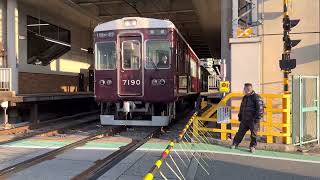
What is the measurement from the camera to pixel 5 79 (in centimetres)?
1861

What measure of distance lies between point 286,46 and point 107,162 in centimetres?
484

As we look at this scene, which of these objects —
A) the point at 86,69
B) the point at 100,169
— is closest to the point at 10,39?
the point at 86,69

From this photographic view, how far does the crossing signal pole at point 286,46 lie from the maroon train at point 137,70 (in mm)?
4168

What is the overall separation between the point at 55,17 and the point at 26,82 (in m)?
5.40

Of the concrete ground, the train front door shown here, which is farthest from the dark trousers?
the train front door

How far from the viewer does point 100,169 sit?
8398 millimetres

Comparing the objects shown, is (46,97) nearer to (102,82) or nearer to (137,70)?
(102,82)

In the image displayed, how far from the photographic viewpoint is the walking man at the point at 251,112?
995 centimetres

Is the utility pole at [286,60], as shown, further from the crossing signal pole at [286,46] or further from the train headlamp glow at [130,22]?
the train headlamp glow at [130,22]

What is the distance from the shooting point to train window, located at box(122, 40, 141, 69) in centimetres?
1423

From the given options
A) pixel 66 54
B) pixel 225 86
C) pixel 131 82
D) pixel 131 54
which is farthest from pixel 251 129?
pixel 66 54

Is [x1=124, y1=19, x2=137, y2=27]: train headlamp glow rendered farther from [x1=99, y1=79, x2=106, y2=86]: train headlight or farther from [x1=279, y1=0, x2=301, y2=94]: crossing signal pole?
[x1=279, y1=0, x2=301, y2=94]: crossing signal pole

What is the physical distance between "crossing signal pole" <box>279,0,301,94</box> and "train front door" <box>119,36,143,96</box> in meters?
4.95

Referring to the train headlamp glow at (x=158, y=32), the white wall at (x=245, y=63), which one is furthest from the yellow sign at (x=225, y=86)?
the train headlamp glow at (x=158, y=32)
